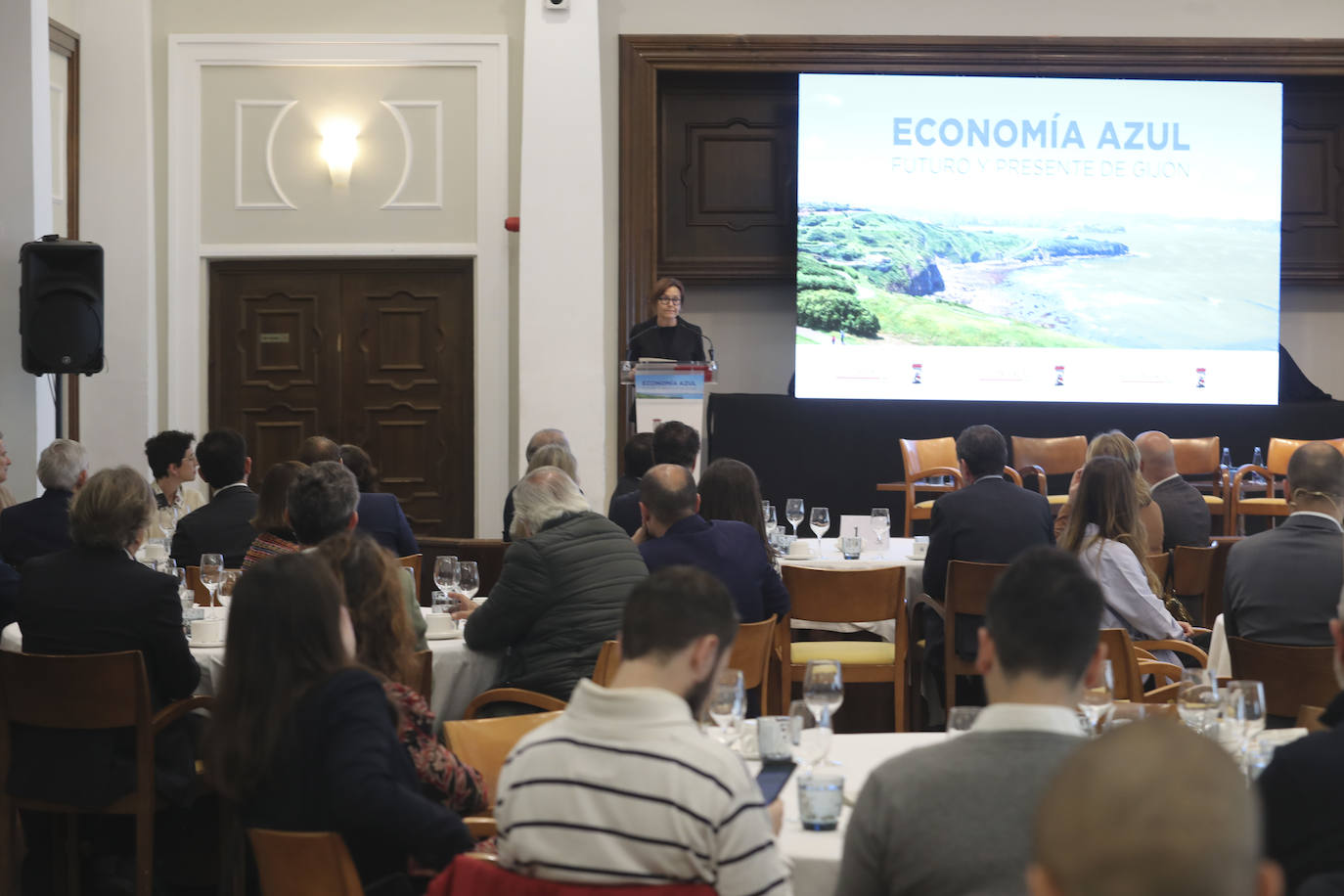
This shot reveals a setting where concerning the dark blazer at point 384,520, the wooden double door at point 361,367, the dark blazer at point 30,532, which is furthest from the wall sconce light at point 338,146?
the dark blazer at point 30,532

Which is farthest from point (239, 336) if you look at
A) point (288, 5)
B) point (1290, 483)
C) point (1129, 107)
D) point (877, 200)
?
point (1290, 483)

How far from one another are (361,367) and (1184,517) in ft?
21.2

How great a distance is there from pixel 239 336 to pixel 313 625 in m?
8.72

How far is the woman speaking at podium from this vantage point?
9750 millimetres

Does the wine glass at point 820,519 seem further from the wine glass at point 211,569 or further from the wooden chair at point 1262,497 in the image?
the wooden chair at point 1262,497

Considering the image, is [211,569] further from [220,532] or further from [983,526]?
[983,526]

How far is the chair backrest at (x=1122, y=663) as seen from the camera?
13.6ft

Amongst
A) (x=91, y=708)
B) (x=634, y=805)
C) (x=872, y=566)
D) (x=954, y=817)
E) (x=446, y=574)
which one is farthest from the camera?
(x=872, y=566)

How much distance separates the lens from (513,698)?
4.09 metres

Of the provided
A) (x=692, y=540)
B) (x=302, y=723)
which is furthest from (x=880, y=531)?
(x=302, y=723)

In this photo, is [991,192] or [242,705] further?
[991,192]

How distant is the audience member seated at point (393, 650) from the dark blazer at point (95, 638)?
42.1 inches

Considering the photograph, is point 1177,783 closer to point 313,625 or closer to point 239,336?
point 313,625

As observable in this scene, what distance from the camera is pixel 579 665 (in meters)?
4.18
